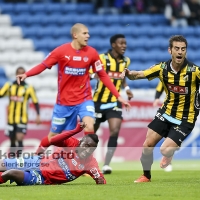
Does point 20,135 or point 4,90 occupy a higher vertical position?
point 4,90

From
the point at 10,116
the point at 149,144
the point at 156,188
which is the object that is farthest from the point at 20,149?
the point at 156,188

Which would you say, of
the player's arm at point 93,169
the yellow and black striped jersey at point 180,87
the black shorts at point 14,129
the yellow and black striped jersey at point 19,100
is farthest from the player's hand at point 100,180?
the black shorts at point 14,129

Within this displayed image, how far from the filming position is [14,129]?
14344 mm

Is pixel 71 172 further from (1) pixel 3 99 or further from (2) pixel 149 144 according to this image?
(1) pixel 3 99

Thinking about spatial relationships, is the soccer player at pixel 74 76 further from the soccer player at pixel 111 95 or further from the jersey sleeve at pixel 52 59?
the soccer player at pixel 111 95

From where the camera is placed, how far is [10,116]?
1436 centimetres

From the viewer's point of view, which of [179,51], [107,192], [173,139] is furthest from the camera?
[173,139]

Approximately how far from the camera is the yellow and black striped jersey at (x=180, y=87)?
28.6 ft

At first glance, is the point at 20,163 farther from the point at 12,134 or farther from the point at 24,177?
the point at 12,134

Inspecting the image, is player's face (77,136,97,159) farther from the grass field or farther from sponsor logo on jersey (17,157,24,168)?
sponsor logo on jersey (17,157,24,168)

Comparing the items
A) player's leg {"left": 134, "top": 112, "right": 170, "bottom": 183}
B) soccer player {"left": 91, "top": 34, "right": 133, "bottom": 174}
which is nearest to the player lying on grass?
player's leg {"left": 134, "top": 112, "right": 170, "bottom": 183}

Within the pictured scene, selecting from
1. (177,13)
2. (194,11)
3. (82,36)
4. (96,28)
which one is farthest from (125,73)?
(194,11)

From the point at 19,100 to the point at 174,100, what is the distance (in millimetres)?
6069

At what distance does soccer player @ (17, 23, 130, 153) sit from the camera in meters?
10.0
